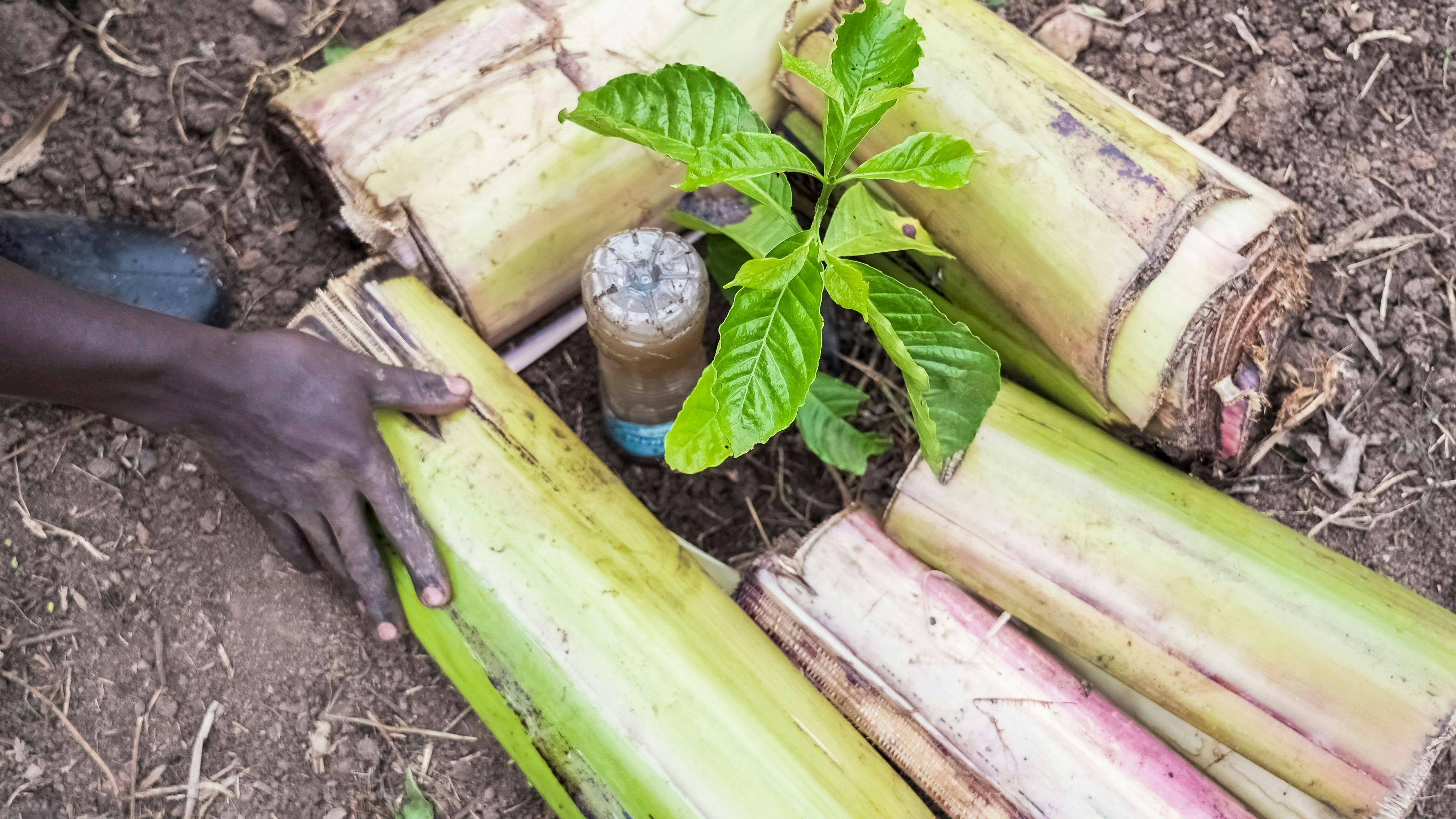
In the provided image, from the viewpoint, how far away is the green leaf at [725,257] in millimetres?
1718

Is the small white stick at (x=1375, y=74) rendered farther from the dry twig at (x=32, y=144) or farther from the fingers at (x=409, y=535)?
the dry twig at (x=32, y=144)

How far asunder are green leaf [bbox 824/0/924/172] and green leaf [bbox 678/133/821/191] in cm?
8

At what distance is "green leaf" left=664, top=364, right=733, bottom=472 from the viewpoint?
1.02 m

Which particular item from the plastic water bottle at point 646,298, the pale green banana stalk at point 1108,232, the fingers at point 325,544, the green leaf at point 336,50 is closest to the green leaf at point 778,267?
the plastic water bottle at point 646,298

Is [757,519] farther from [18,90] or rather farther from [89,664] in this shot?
[18,90]

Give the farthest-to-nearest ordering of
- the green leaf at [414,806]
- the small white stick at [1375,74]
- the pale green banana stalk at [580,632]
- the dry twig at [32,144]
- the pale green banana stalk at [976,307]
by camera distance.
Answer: the small white stick at [1375,74], the dry twig at [32,144], the green leaf at [414,806], the pale green banana stalk at [976,307], the pale green banana stalk at [580,632]

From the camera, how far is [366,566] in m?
1.45

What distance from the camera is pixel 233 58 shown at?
190 centimetres

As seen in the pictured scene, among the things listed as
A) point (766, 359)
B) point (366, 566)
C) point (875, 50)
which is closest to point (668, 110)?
point (875, 50)

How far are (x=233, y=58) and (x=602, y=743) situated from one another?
1.64 meters

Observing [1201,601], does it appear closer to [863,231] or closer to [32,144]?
[863,231]

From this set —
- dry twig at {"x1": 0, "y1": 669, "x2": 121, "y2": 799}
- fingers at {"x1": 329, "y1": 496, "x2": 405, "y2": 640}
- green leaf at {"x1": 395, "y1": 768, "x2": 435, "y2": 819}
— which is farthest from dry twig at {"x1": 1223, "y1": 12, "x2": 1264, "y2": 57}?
dry twig at {"x1": 0, "y1": 669, "x2": 121, "y2": 799}

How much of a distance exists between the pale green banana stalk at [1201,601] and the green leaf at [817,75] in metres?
0.67

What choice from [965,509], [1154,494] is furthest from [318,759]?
[1154,494]
